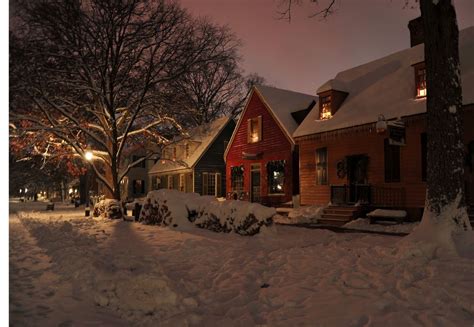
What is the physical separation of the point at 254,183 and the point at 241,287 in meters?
18.0

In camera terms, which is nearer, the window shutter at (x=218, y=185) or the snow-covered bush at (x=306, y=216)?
the snow-covered bush at (x=306, y=216)

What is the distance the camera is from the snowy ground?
180 inches

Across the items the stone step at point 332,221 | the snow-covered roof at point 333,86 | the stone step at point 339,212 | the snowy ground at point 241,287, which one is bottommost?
the stone step at point 332,221

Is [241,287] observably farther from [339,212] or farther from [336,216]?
[339,212]

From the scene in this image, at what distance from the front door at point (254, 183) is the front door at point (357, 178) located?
760 centimetres

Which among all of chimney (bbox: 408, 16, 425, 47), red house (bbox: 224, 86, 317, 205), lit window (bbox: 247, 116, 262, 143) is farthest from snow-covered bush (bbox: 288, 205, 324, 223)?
chimney (bbox: 408, 16, 425, 47)

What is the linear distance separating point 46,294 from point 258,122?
18.6 m

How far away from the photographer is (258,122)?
75.2ft

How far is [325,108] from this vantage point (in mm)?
18469

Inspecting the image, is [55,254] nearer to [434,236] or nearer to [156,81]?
[434,236]

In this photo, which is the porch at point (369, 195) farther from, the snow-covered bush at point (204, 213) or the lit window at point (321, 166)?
the snow-covered bush at point (204, 213)

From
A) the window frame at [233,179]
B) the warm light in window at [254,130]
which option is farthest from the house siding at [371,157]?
the window frame at [233,179]

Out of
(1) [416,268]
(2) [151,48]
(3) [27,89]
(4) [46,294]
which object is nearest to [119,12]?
(2) [151,48]

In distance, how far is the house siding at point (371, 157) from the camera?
14273mm
